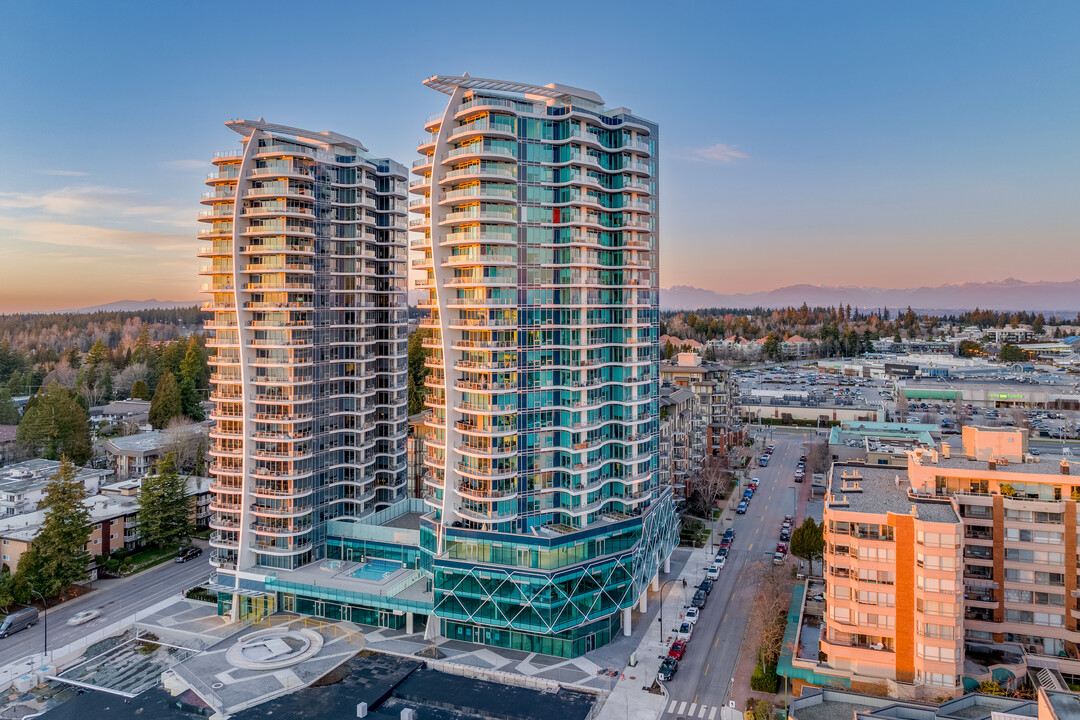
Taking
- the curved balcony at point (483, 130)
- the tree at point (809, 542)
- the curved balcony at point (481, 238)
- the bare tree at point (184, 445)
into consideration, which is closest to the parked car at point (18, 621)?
the bare tree at point (184, 445)

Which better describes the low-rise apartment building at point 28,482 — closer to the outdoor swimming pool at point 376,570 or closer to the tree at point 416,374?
the outdoor swimming pool at point 376,570

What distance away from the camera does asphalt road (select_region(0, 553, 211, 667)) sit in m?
50.8

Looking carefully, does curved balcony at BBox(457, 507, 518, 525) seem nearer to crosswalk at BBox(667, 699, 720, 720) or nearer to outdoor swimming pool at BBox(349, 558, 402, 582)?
outdoor swimming pool at BBox(349, 558, 402, 582)

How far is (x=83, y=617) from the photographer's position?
5472 centimetres

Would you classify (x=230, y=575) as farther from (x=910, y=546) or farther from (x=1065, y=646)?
(x=1065, y=646)

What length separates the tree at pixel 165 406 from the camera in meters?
112

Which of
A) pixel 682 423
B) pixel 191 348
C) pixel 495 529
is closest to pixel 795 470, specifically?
pixel 682 423

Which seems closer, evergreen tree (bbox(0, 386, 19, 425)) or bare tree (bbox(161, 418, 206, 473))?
bare tree (bbox(161, 418, 206, 473))

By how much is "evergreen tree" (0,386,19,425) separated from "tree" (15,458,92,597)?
6535 centimetres


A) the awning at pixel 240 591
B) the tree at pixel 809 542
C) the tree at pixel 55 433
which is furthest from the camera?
the tree at pixel 55 433

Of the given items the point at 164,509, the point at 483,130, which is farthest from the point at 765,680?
the point at 164,509

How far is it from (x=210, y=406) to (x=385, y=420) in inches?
594

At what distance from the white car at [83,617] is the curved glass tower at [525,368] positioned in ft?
93.5

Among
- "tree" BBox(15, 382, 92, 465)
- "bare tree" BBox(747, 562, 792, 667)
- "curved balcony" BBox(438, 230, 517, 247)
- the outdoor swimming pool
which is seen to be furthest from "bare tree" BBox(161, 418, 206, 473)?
"bare tree" BBox(747, 562, 792, 667)
